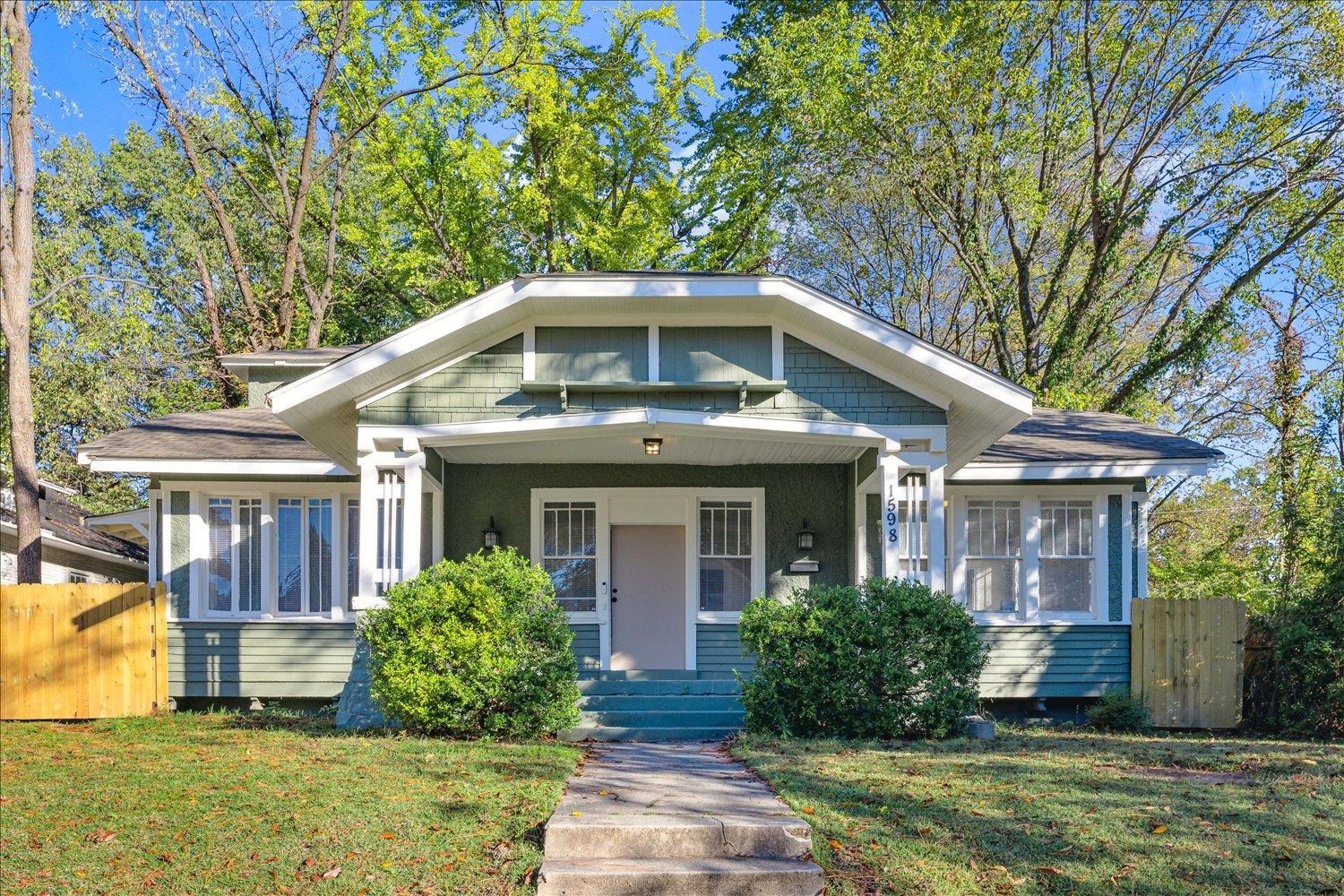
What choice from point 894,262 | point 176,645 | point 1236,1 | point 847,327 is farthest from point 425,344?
point 894,262

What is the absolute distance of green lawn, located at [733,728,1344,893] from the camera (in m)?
5.57

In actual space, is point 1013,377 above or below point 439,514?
above

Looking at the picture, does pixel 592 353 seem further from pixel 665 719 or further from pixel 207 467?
pixel 207 467

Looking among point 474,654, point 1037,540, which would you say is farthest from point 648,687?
point 1037,540

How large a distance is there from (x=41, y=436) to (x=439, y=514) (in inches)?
846

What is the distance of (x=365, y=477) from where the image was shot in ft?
33.7

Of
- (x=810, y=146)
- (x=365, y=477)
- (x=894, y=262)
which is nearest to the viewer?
(x=365, y=477)

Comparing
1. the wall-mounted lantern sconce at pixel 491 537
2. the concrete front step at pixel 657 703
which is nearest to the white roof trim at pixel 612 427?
the wall-mounted lantern sconce at pixel 491 537

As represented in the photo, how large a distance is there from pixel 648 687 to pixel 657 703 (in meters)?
0.35

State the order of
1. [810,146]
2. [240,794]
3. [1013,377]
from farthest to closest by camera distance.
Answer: [1013,377] < [810,146] < [240,794]

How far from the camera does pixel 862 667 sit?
371 inches

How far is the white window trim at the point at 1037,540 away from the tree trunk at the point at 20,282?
38.4 ft

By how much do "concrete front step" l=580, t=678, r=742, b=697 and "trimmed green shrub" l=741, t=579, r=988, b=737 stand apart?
6.00 ft

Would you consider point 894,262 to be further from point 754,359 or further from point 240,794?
point 240,794
